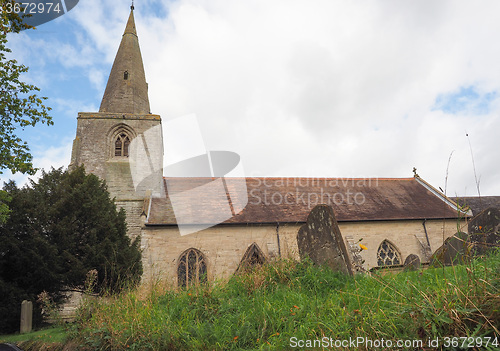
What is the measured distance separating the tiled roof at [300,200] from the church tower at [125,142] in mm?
1350

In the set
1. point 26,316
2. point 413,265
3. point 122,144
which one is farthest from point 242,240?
point 122,144

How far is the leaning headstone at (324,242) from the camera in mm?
5716

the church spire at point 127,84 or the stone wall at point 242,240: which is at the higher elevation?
the church spire at point 127,84

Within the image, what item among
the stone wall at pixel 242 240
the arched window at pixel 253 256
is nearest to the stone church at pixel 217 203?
the stone wall at pixel 242 240

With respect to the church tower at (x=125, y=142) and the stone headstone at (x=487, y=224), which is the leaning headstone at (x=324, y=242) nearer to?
the stone headstone at (x=487, y=224)

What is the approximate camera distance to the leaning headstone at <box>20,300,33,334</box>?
29.4 ft

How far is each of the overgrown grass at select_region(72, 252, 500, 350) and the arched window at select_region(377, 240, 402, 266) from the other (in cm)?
1241

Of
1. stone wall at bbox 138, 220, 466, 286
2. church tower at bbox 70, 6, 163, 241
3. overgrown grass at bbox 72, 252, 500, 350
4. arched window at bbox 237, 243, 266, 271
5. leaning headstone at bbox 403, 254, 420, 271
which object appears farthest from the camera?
church tower at bbox 70, 6, 163, 241

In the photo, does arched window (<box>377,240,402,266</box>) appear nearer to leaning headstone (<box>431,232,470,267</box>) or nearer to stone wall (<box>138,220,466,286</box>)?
stone wall (<box>138,220,466,286</box>)

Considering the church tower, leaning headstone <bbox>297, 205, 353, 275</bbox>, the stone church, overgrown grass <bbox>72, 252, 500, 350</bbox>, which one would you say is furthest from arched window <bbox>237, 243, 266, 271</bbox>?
the church tower

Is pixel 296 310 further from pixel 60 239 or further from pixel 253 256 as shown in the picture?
pixel 60 239

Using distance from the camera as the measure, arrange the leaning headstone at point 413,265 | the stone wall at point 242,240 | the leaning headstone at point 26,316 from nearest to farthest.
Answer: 1. the leaning headstone at point 413,265
2. the leaning headstone at point 26,316
3. the stone wall at point 242,240

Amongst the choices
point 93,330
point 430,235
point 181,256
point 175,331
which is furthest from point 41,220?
point 430,235

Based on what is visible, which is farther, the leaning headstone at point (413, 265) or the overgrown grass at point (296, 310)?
the leaning headstone at point (413, 265)
